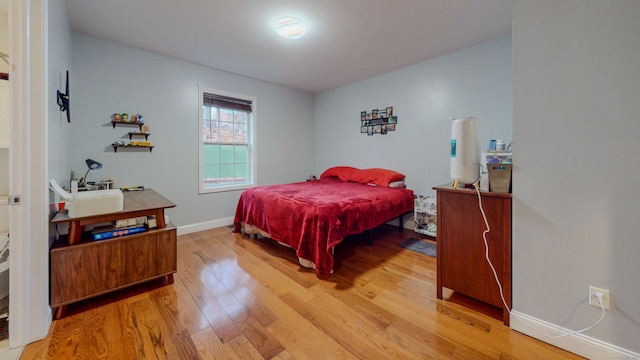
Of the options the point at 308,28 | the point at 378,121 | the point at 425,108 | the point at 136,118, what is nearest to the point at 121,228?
the point at 136,118

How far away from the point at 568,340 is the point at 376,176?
8.72ft

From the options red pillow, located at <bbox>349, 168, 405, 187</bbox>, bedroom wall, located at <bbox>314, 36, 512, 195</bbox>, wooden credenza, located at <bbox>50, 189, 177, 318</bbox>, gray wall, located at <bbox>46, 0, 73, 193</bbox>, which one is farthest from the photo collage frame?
gray wall, located at <bbox>46, 0, 73, 193</bbox>

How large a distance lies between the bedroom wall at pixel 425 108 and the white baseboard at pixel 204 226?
7.37ft

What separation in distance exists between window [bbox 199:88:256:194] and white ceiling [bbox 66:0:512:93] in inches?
22.1

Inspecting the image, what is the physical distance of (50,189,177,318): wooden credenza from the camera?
164 centimetres

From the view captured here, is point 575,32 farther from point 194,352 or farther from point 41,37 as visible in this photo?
point 41,37

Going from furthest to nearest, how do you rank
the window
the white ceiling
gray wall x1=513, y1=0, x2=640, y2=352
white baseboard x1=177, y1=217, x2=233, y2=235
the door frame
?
1. the window
2. white baseboard x1=177, y1=217, x2=233, y2=235
3. the white ceiling
4. the door frame
5. gray wall x1=513, y1=0, x2=640, y2=352

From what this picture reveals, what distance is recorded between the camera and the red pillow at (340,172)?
4301mm

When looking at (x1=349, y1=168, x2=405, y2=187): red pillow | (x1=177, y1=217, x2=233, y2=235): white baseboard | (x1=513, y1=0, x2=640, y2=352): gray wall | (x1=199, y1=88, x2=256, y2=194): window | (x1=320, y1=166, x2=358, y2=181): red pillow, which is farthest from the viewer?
(x1=320, y1=166, x2=358, y2=181): red pillow

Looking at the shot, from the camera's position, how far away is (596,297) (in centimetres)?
130

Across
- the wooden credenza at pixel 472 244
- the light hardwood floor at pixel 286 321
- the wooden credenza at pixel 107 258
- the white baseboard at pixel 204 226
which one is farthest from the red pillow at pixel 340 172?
the wooden credenza at pixel 107 258

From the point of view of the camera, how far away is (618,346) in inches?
49.3

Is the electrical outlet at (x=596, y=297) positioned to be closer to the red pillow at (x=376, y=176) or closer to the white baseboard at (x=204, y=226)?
the red pillow at (x=376, y=176)

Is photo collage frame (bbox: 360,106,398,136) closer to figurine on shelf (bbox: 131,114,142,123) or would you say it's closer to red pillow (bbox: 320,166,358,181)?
red pillow (bbox: 320,166,358,181)
